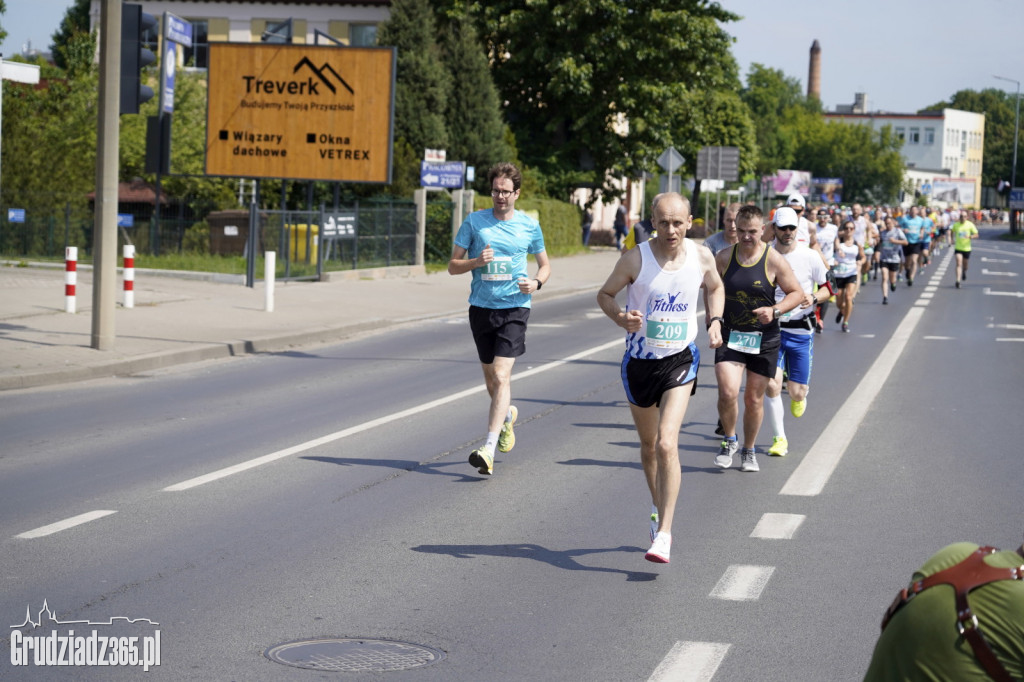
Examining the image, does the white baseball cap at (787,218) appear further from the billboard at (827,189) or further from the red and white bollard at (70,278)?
the billboard at (827,189)

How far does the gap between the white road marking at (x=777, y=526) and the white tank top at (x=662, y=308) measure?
1.20 meters

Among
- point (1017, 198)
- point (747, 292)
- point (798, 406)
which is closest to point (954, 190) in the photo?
point (1017, 198)

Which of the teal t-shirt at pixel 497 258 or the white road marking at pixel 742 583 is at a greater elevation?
the teal t-shirt at pixel 497 258

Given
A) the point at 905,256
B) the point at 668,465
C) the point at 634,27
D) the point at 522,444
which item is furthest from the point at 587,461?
the point at 634,27

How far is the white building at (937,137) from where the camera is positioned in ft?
513

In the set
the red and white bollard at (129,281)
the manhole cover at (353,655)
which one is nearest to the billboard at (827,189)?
the red and white bollard at (129,281)

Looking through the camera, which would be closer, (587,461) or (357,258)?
(587,461)

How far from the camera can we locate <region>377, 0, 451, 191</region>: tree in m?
36.1

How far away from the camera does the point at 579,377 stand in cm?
1420

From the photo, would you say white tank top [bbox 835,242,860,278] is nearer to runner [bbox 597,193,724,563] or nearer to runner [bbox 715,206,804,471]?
runner [bbox 715,206,804,471]

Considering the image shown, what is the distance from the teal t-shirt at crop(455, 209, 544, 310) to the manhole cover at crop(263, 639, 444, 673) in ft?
13.3

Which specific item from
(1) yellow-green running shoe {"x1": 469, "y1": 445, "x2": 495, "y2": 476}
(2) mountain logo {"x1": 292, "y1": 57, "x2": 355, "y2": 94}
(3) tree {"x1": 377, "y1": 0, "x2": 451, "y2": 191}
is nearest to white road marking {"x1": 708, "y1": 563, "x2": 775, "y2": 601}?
(1) yellow-green running shoe {"x1": 469, "y1": 445, "x2": 495, "y2": 476}

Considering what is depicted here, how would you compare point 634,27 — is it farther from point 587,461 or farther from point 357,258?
point 587,461

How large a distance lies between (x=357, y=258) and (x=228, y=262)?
2685 millimetres
